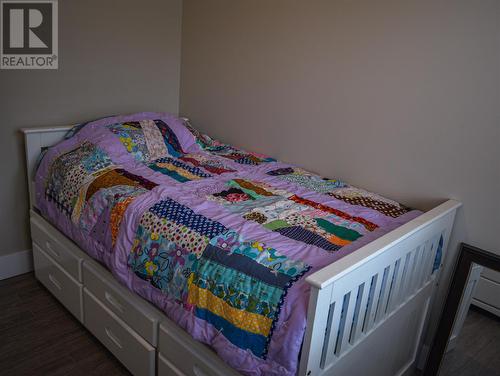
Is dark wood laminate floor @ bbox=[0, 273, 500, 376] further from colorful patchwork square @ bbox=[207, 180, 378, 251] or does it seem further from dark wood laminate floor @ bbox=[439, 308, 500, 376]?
colorful patchwork square @ bbox=[207, 180, 378, 251]

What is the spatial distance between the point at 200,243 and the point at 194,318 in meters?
0.28

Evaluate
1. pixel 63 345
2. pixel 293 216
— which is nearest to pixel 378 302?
pixel 293 216

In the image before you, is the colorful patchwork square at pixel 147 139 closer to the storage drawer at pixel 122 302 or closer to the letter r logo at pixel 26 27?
the letter r logo at pixel 26 27

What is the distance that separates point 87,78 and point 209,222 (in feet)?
5.05

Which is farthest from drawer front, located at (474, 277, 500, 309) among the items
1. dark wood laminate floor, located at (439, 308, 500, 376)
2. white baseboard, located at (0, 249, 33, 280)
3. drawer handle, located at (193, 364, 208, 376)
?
white baseboard, located at (0, 249, 33, 280)

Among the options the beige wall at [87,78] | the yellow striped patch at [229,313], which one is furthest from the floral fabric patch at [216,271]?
the beige wall at [87,78]

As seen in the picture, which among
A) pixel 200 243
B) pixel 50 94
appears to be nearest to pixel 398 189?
pixel 200 243

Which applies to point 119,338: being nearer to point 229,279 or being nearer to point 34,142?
point 229,279

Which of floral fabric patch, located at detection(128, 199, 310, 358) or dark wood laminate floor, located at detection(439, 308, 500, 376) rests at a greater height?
floral fabric patch, located at detection(128, 199, 310, 358)

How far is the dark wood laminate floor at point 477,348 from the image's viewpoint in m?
1.90

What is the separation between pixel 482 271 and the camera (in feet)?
6.33

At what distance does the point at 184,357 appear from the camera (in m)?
1.70

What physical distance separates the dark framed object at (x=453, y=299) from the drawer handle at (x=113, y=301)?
4.79 feet

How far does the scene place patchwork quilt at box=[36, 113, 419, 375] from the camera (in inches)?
57.9
